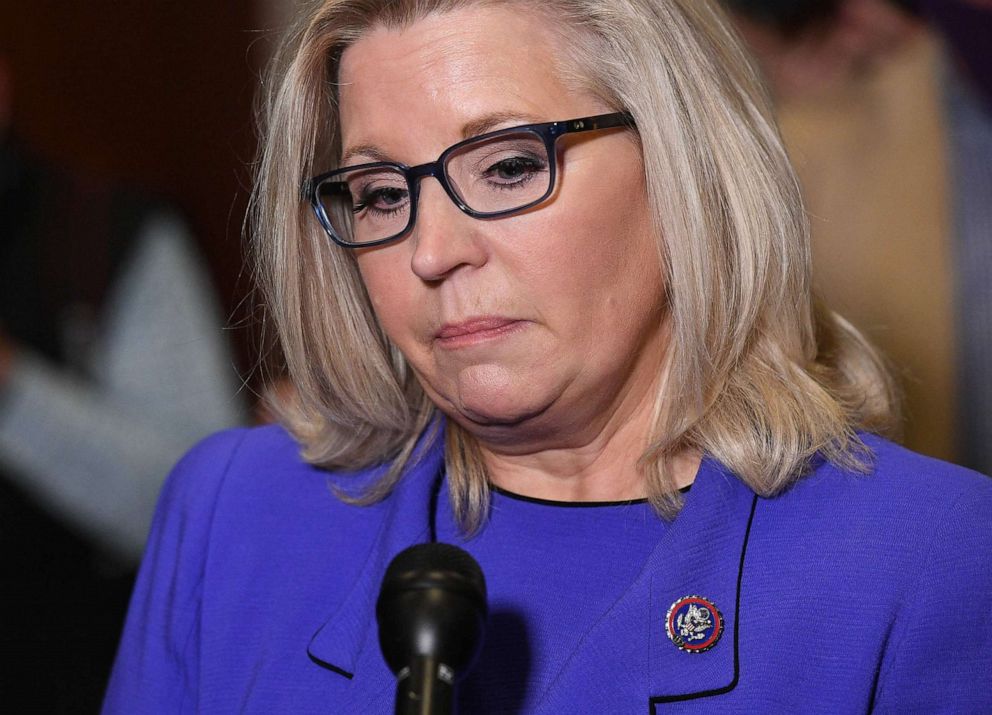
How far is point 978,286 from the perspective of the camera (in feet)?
7.83

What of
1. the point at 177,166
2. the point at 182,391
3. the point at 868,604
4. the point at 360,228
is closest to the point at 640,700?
the point at 868,604

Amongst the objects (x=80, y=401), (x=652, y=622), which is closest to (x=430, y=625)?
(x=652, y=622)

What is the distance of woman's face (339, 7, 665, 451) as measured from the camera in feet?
4.97

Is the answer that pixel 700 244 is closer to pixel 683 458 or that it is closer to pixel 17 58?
pixel 683 458

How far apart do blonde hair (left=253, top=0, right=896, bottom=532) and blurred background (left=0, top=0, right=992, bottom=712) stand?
0.38m

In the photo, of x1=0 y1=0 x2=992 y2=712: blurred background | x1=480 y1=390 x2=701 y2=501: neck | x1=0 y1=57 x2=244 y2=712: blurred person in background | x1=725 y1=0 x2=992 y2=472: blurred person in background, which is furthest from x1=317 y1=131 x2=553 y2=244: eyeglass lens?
x1=0 y1=57 x2=244 y2=712: blurred person in background

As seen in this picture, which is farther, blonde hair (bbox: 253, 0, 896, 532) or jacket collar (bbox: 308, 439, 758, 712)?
blonde hair (bbox: 253, 0, 896, 532)

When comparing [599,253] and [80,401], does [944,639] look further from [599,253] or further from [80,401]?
[80,401]

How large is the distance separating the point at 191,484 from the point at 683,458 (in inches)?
33.1

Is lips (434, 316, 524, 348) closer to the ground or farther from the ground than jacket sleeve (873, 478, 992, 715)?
farther from the ground

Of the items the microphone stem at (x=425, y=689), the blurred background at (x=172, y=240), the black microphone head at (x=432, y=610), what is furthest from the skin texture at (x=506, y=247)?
the blurred background at (x=172, y=240)

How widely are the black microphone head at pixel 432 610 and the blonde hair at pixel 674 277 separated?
568 mm

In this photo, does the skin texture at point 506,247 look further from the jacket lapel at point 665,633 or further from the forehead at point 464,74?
the jacket lapel at point 665,633

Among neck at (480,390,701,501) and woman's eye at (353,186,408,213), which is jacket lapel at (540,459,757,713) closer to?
neck at (480,390,701,501)
